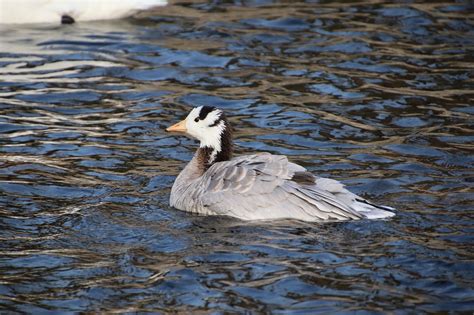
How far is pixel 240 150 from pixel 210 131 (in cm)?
154

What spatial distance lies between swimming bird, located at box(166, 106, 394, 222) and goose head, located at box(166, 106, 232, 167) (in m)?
0.30

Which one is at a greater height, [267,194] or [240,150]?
[267,194]

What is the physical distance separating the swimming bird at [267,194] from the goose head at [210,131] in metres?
0.30

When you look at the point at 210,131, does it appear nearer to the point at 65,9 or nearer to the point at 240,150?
the point at 240,150

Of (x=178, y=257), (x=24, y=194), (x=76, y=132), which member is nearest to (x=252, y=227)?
(x=178, y=257)

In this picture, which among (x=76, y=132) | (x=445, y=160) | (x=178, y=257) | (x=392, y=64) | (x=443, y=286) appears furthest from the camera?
(x=392, y=64)

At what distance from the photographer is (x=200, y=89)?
1295 cm

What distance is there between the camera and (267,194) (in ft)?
28.2

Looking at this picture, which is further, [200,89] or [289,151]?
[200,89]

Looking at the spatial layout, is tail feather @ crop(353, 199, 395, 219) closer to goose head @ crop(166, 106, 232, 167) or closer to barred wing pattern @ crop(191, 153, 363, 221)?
barred wing pattern @ crop(191, 153, 363, 221)

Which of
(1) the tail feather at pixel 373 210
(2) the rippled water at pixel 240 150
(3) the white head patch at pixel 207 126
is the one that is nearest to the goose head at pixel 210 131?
(3) the white head patch at pixel 207 126

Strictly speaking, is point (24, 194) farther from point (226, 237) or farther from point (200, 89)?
point (200, 89)

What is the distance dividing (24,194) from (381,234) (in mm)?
3604

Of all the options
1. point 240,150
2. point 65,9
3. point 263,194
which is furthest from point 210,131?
point 65,9
